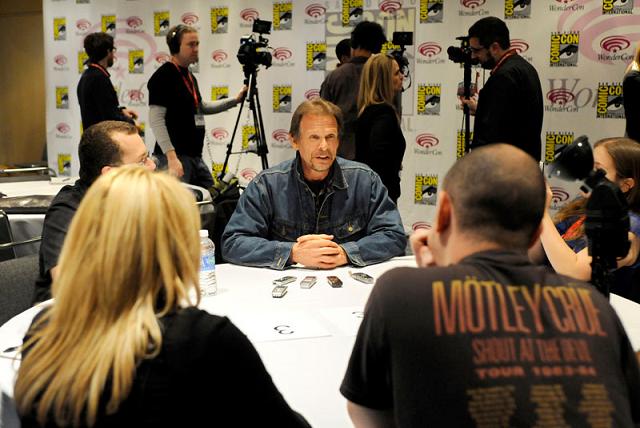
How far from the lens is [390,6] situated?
5.94 m

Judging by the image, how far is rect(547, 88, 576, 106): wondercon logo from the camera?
540 cm

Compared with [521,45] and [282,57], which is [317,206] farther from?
[282,57]

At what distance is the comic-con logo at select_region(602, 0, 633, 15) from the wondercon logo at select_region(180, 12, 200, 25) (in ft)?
11.6

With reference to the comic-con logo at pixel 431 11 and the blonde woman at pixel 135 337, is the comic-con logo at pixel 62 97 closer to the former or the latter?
the comic-con logo at pixel 431 11

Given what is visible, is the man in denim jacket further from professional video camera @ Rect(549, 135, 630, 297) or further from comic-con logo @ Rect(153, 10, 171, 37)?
comic-con logo @ Rect(153, 10, 171, 37)

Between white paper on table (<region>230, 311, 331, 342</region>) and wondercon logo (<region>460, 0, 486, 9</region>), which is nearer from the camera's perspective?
white paper on table (<region>230, 311, 331, 342</region>)

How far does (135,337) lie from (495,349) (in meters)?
0.54

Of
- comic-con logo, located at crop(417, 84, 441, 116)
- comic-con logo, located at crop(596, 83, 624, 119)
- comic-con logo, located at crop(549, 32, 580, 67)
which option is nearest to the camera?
comic-con logo, located at crop(596, 83, 624, 119)

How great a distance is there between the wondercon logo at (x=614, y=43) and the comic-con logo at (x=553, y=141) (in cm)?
65

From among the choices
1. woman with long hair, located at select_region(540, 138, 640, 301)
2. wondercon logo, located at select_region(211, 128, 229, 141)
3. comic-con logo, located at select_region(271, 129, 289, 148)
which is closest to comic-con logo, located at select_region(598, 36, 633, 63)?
comic-con logo, located at select_region(271, 129, 289, 148)

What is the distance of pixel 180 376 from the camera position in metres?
1.11

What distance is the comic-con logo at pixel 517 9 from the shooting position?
546cm

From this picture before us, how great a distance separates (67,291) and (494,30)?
12.8ft

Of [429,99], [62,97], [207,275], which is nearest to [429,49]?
[429,99]
